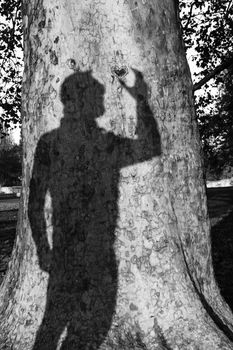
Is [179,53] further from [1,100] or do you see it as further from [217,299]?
[1,100]

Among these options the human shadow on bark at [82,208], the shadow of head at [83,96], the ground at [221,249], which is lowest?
the ground at [221,249]

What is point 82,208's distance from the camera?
375 centimetres

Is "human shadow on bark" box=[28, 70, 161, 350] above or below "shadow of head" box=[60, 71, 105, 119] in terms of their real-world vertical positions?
below

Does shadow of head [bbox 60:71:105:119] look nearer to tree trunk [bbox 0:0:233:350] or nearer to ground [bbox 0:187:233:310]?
tree trunk [bbox 0:0:233:350]

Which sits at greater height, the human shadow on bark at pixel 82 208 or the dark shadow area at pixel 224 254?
the human shadow on bark at pixel 82 208

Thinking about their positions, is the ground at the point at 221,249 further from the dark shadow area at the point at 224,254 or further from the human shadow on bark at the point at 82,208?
the human shadow on bark at the point at 82,208

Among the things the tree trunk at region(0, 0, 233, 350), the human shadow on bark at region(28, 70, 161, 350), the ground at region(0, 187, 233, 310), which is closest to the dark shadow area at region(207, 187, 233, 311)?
the ground at region(0, 187, 233, 310)

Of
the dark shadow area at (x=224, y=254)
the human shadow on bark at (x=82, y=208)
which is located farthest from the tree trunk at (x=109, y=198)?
the dark shadow area at (x=224, y=254)

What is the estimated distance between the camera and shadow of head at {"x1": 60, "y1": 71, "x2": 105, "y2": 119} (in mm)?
3787

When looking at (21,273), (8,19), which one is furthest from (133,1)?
(8,19)

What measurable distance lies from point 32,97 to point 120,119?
0.89 metres

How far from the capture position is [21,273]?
3963mm

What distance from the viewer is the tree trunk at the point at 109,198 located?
3613mm

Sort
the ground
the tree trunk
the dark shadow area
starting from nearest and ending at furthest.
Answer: the tree trunk → the dark shadow area → the ground
